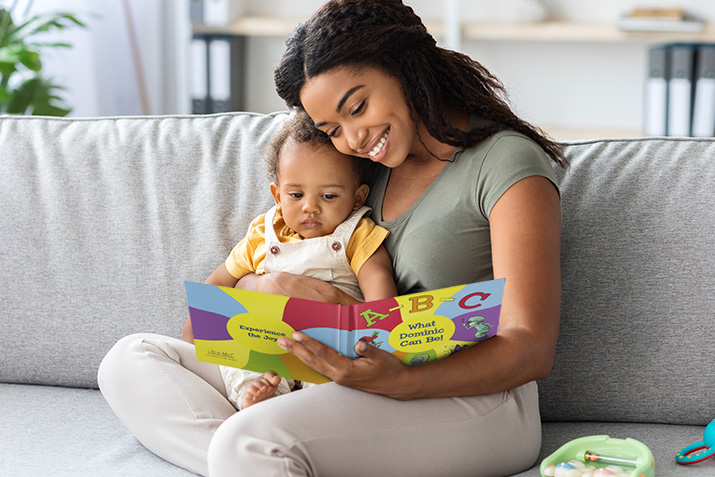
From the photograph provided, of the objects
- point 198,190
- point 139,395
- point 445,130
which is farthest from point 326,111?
point 139,395

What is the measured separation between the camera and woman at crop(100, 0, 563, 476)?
1.12 meters

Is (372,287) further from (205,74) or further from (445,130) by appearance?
(205,74)

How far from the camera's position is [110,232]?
5.36 ft

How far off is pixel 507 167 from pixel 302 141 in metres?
0.40

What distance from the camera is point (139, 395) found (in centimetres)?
134

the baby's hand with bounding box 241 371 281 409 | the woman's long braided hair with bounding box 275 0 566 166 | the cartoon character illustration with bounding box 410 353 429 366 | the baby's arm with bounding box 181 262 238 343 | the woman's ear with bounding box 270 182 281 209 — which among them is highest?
the woman's long braided hair with bounding box 275 0 566 166

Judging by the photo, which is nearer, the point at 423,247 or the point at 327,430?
the point at 327,430

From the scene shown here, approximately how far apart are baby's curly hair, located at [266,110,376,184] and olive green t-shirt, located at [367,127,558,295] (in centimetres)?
A: 17

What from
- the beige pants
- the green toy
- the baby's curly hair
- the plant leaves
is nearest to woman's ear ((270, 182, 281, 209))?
the baby's curly hair

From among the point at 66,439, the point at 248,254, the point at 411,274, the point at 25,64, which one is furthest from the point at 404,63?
the point at 25,64

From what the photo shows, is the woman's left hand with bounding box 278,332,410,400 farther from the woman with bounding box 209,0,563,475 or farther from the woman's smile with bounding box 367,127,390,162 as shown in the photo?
the woman's smile with bounding box 367,127,390,162

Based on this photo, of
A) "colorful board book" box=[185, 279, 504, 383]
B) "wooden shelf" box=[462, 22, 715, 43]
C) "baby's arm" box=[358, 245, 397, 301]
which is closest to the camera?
"colorful board book" box=[185, 279, 504, 383]

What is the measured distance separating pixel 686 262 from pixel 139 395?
96cm

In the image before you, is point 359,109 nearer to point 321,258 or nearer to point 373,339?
point 321,258
